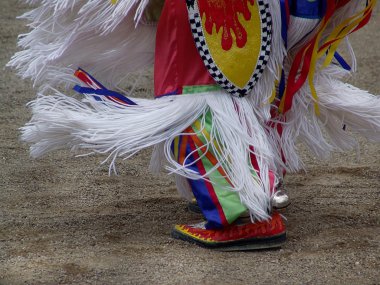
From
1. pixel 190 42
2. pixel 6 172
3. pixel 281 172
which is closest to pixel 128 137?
pixel 190 42

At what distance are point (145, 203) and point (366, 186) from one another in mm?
855

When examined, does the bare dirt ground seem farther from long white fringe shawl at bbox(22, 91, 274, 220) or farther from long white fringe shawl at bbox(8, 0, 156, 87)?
long white fringe shawl at bbox(8, 0, 156, 87)

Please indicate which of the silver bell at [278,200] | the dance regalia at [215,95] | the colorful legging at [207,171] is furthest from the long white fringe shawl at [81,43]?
the silver bell at [278,200]

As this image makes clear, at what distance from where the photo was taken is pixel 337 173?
142 inches

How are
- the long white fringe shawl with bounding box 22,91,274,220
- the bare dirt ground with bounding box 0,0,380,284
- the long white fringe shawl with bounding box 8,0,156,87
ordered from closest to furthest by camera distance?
the bare dirt ground with bounding box 0,0,380,284
the long white fringe shawl with bounding box 22,91,274,220
the long white fringe shawl with bounding box 8,0,156,87

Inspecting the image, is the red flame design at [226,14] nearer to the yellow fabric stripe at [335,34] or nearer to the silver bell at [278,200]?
the yellow fabric stripe at [335,34]

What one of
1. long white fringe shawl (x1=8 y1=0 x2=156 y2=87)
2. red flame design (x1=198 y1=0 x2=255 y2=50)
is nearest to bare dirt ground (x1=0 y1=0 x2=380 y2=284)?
long white fringe shawl (x1=8 y1=0 x2=156 y2=87)

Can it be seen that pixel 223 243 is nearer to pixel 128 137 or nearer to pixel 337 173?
pixel 128 137

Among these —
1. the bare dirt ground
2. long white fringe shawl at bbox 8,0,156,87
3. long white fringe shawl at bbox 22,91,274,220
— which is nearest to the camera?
the bare dirt ground

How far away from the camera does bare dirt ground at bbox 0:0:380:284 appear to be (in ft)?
8.55

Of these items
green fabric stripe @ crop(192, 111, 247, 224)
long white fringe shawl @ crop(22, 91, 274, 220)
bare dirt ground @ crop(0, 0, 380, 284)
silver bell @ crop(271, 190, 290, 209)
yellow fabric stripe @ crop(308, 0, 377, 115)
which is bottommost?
bare dirt ground @ crop(0, 0, 380, 284)

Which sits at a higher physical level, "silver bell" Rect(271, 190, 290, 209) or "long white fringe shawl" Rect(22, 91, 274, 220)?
"long white fringe shawl" Rect(22, 91, 274, 220)

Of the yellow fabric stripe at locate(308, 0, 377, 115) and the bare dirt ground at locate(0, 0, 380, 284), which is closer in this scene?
the bare dirt ground at locate(0, 0, 380, 284)

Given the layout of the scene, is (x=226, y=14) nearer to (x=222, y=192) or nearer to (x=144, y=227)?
(x=222, y=192)
